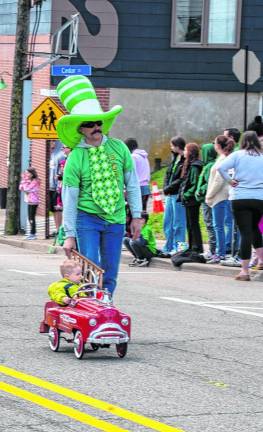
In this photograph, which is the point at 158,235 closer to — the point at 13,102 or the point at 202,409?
the point at 13,102

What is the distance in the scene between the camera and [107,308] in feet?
29.3

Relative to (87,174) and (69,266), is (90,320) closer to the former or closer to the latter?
(69,266)

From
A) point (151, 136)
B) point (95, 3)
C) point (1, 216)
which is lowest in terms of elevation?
point (1, 216)

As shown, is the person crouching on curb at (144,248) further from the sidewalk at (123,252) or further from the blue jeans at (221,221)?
the blue jeans at (221,221)

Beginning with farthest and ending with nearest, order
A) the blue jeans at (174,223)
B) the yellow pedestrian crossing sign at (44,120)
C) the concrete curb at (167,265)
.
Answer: the yellow pedestrian crossing sign at (44,120) → the blue jeans at (174,223) → the concrete curb at (167,265)

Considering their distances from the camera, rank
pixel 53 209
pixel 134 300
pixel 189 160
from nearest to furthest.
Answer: pixel 134 300, pixel 189 160, pixel 53 209

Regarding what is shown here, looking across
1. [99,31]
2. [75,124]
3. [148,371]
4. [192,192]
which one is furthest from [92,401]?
[99,31]

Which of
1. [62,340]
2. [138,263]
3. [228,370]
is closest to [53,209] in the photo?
[138,263]

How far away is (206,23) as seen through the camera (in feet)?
99.0

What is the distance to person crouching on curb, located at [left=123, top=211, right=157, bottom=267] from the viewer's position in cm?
1775

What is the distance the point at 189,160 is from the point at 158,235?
543 centimetres

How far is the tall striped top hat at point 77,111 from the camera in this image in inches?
374

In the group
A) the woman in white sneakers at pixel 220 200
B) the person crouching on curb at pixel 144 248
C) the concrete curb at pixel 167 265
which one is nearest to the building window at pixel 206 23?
the concrete curb at pixel 167 265

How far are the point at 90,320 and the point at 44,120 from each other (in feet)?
46.4
